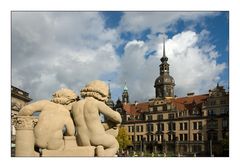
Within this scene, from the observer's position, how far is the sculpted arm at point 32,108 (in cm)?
444

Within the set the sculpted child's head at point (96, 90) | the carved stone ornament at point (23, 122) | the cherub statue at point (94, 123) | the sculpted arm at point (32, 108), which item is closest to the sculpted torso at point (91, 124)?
the cherub statue at point (94, 123)

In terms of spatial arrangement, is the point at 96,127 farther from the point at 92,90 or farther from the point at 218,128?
the point at 218,128

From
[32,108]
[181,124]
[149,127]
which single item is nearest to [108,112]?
[32,108]

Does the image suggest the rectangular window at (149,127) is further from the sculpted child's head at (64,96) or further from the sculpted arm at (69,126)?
the sculpted arm at (69,126)

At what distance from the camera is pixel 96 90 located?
4629mm

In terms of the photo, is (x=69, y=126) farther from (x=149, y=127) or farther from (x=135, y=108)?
(x=135, y=108)

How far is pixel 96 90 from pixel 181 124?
35.2 metres

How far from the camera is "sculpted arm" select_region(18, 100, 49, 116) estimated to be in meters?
4.44

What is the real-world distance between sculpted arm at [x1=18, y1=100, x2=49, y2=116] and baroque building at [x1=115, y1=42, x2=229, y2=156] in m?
30.1

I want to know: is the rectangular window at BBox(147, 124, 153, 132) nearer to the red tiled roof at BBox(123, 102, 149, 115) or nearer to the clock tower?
the red tiled roof at BBox(123, 102, 149, 115)

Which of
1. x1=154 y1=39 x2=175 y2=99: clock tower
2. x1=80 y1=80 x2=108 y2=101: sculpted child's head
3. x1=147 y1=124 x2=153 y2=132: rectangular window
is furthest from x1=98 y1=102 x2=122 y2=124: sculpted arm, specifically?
x1=154 y1=39 x2=175 y2=99: clock tower

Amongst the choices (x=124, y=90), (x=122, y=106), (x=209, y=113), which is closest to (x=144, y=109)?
(x=122, y=106)

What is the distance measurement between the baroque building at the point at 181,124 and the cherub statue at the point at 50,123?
29949 millimetres
